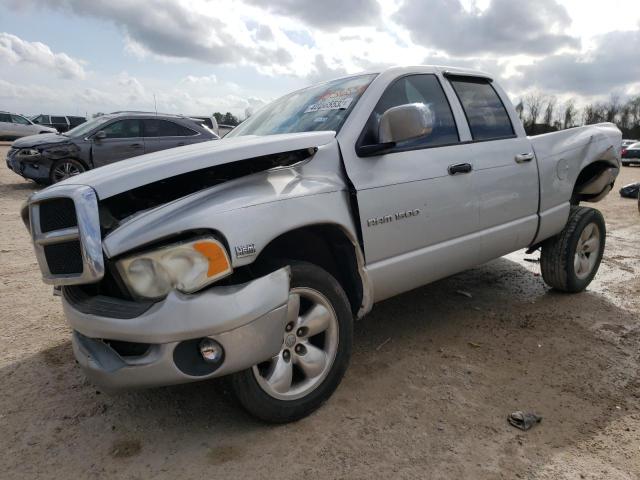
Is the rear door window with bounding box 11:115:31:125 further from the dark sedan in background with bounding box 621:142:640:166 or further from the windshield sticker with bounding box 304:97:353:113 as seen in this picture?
the dark sedan in background with bounding box 621:142:640:166

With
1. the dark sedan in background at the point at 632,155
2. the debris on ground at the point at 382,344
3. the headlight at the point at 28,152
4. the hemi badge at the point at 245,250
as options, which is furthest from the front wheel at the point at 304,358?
the dark sedan in background at the point at 632,155

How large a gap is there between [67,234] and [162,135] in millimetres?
9158

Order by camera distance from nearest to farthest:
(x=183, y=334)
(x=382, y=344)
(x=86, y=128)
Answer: (x=183, y=334)
(x=382, y=344)
(x=86, y=128)

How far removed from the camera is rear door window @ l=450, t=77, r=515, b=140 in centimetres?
369

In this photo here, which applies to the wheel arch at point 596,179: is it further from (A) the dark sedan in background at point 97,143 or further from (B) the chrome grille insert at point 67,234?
(A) the dark sedan in background at point 97,143

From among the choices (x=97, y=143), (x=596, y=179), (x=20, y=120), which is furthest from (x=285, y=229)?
(x=20, y=120)

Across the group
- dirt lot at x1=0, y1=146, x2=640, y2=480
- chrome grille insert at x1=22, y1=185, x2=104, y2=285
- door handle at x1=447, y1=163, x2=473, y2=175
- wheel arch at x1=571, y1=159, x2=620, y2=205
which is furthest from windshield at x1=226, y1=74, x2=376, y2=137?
wheel arch at x1=571, y1=159, x2=620, y2=205

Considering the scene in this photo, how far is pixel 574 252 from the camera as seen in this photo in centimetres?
446

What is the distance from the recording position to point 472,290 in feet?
15.8

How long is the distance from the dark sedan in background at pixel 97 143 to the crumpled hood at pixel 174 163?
27.8 feet

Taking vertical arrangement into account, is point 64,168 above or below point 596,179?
above

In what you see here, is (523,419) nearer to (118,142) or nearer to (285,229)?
(285,229)

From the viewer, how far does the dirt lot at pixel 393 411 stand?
2283 mm

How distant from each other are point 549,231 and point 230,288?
10.3 feet
